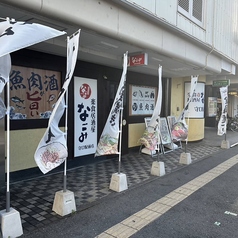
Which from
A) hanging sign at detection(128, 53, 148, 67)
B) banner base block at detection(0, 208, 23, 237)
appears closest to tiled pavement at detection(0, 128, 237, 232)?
banner base block at detection(0, 208, 23, 237)

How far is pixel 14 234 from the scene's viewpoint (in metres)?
3.22

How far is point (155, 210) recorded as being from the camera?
166 inches

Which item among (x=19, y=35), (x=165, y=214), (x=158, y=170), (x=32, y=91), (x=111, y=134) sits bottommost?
(x=165, y=214)

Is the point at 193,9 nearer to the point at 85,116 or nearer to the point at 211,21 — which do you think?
the point at 211,21

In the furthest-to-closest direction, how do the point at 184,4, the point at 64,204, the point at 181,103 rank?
the point at 181,103, the point at 184,4, the point at 64,204

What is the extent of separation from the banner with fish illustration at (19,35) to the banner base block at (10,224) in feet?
6.93

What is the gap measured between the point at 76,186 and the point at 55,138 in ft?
6.93

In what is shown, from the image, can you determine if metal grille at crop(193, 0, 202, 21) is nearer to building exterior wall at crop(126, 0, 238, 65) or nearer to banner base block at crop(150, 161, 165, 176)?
building exterior wall at crop(126, 0, 238, 65)

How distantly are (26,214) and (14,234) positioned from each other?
0.77 metres

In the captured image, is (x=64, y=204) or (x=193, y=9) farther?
(x=193, y=9)

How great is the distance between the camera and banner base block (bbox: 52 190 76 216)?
3.89 m

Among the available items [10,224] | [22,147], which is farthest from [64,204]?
[22,147]

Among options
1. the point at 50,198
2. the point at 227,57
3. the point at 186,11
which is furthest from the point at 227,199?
the point at 227,57

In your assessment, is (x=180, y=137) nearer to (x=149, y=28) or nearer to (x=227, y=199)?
(x=227, y=199)
